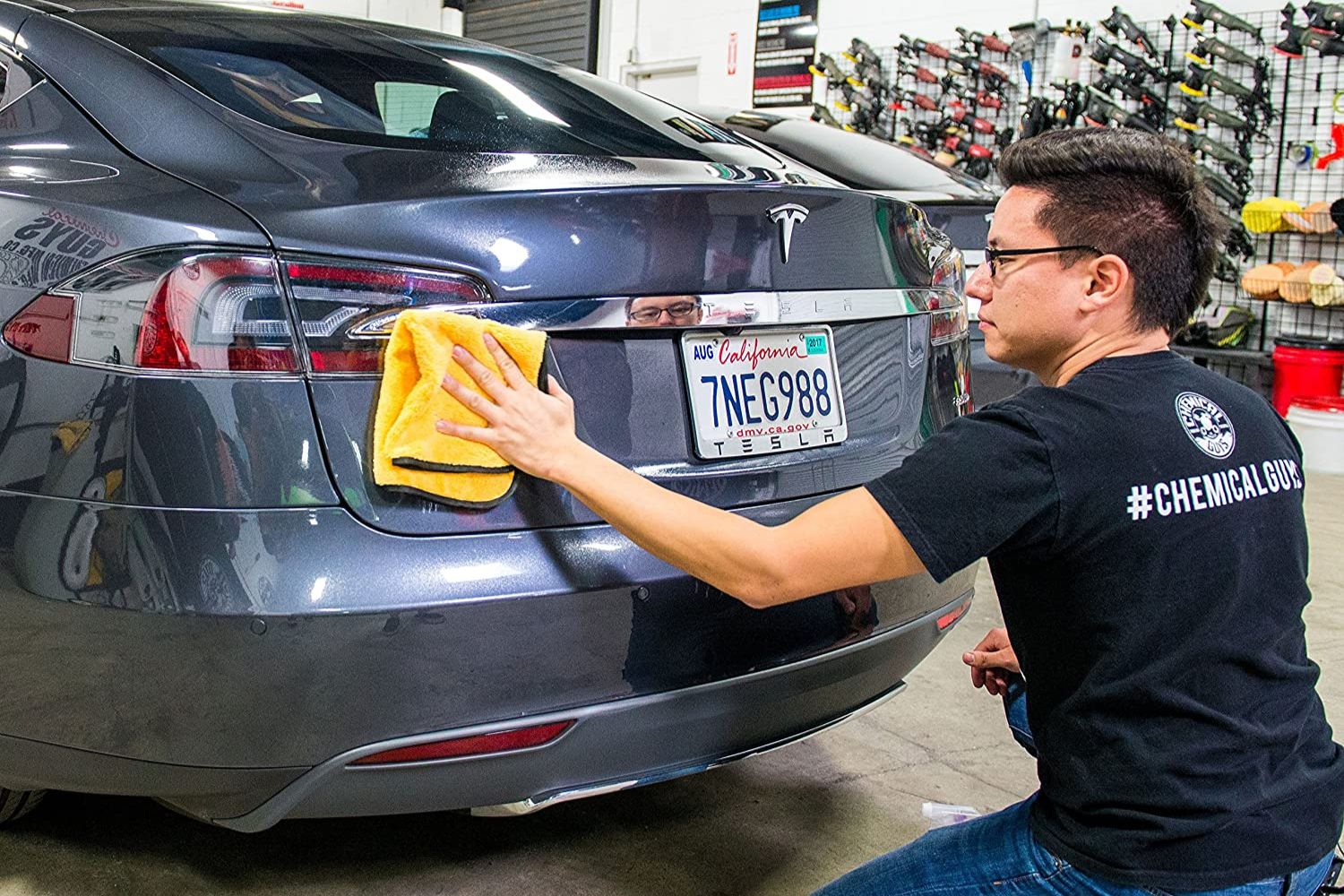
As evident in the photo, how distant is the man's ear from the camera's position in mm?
1271

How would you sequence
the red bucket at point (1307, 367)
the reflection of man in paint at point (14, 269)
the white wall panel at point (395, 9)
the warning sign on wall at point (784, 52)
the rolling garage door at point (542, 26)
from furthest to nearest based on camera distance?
the white wall panel at point (395, 9), the rolling garage door at point (542, 26), the warning sign on wall at point (784, 52), the red bucket at point (1307, 367), the reflection of man in paint at point (14, 269)

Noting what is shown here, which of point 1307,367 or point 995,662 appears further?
point 1307,367

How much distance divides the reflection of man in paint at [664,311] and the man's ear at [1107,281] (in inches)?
17.0

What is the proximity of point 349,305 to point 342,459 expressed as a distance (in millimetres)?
158

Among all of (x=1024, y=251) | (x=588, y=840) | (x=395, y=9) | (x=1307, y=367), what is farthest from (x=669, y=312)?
(x=395, y=9)

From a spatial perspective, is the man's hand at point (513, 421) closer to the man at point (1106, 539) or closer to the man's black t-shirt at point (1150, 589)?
the man at point (1106, 539)

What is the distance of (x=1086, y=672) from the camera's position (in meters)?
1.25

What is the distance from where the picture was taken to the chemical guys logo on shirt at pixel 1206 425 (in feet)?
4.00

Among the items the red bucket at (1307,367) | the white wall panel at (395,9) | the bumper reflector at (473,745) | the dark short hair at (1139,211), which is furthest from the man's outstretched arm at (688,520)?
the white wall panel at (395,9)

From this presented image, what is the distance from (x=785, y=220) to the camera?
1.58 metres

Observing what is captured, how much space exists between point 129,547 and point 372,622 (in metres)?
0.26

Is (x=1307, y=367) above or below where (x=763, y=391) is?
below

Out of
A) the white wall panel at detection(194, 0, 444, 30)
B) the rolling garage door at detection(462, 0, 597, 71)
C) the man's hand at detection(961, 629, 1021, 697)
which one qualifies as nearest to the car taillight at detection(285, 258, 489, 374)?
the man's hand at detection(961, 629, 1021, 697)

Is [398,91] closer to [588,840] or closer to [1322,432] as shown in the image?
[588,840]
